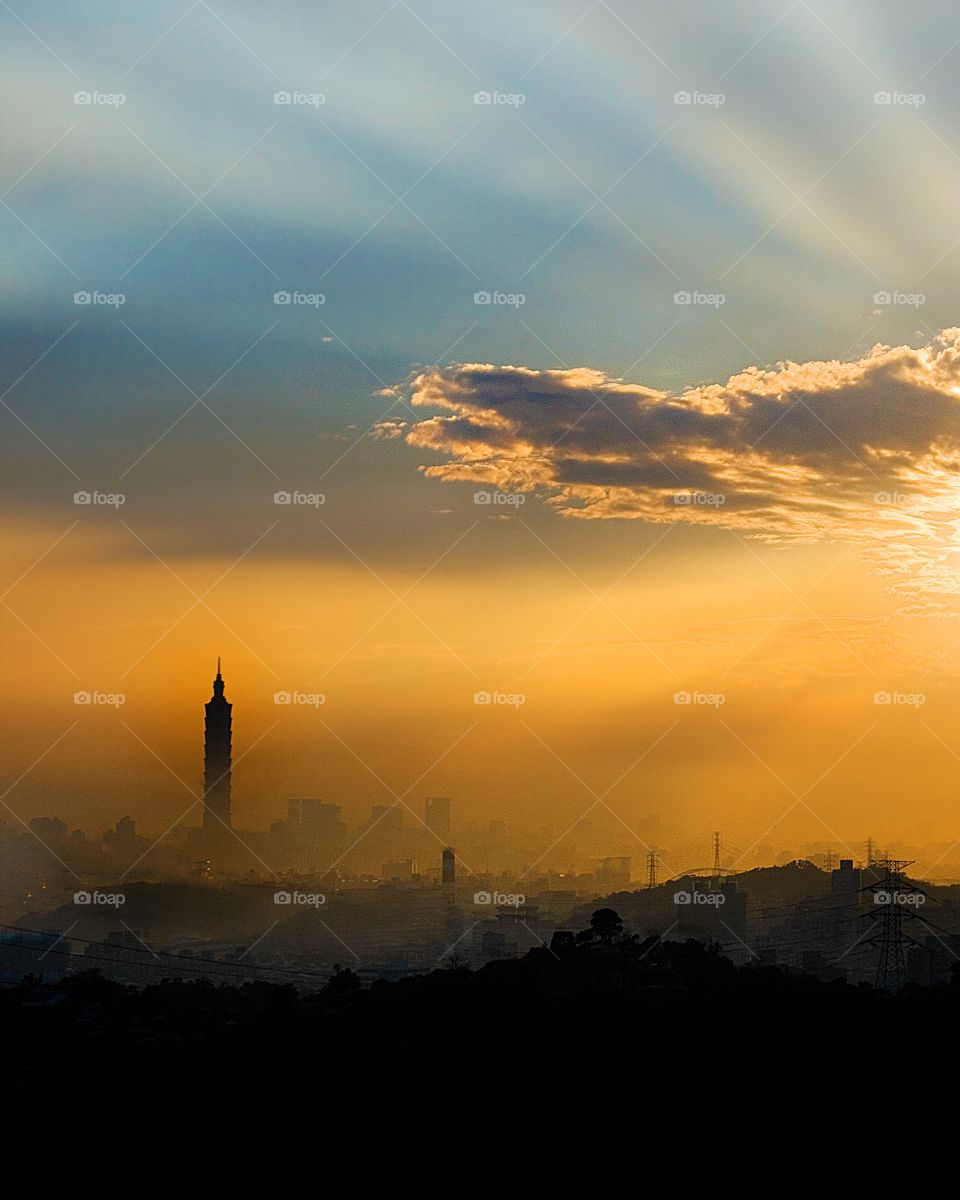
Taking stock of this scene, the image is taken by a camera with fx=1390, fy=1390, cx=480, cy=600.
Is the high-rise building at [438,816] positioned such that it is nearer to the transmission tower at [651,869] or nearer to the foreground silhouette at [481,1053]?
the transmission tower at [651,869]

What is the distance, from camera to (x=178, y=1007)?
66812 millimetres

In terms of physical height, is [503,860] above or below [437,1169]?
above

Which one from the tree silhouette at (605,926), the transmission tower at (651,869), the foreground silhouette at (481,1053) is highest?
the transmission tower at (651,869)

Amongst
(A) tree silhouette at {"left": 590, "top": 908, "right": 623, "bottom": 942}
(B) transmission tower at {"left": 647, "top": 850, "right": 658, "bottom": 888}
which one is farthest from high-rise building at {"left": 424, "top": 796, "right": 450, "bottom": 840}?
(A) tree silhouette at {"left": 590, "top": 908, "right": 623, "bottom": 942}

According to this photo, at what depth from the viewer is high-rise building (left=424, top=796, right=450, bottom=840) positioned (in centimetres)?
13525

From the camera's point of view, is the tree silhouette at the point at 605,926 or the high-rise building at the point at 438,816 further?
the high-rise building at the point at 438,816

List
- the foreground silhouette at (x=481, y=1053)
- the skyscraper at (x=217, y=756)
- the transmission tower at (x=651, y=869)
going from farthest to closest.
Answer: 1. the skyscraper at (x=217, y=756)
2. the transmission tower at (x=651, y=869)
3. the foreground silhouette at (x=481, y=1053)

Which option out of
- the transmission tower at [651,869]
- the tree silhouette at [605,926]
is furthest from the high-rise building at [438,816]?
the tree silhouette at [605,926]

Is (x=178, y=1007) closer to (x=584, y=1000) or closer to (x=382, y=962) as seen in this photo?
(x=584, y=1000)

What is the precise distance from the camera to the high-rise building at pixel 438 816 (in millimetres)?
135250

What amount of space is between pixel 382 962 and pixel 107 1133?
73.1 metres

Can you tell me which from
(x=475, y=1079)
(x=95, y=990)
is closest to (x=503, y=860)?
(x=95, y=990)

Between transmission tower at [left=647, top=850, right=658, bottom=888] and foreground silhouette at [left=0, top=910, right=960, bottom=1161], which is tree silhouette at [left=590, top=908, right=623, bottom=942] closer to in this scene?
foreground silhouette at [left=0, top=910, right=960, bottom=1161]

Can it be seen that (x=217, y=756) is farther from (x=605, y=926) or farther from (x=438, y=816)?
(x=605, y=926)
